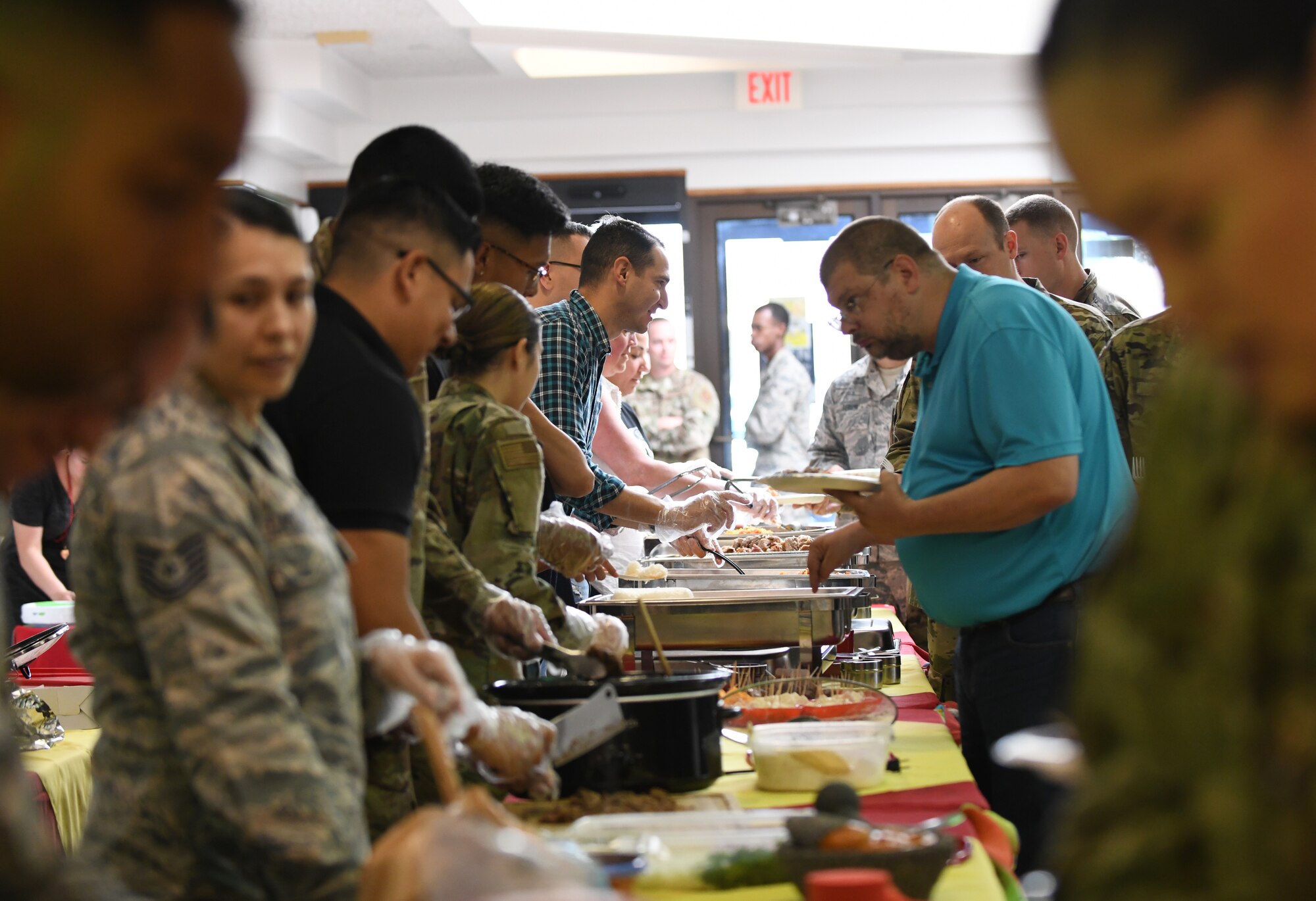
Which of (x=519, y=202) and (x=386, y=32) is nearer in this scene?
(x=519, y=202)

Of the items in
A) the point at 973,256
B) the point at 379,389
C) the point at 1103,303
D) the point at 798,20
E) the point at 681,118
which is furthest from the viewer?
the point at 681,118

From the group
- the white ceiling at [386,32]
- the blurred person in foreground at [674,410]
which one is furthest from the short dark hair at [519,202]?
the blurred person in foreground at [674,410]

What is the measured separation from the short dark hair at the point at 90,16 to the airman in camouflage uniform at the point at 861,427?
4.53m

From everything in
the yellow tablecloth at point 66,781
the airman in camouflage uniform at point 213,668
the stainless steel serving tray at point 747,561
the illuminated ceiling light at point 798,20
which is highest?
the illuminated ceiling light at point 798,20

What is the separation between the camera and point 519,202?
274cm

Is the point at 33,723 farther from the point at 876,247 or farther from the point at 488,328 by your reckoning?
the point at 876,247

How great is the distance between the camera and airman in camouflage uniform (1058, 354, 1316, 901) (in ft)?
2.03

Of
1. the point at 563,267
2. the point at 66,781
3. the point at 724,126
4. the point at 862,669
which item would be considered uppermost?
the point at 724,126

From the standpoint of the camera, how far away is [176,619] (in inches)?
41.8

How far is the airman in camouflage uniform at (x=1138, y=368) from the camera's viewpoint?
3.10 metres

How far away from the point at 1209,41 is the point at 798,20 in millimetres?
6906

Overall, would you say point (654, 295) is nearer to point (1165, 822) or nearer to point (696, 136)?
point (1165, 822)

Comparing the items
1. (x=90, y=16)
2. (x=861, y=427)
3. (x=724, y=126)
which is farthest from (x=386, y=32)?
(x=90, y=16)

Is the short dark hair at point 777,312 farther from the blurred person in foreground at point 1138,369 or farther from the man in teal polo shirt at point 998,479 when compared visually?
the man in teal polo shirt at point 998,479
